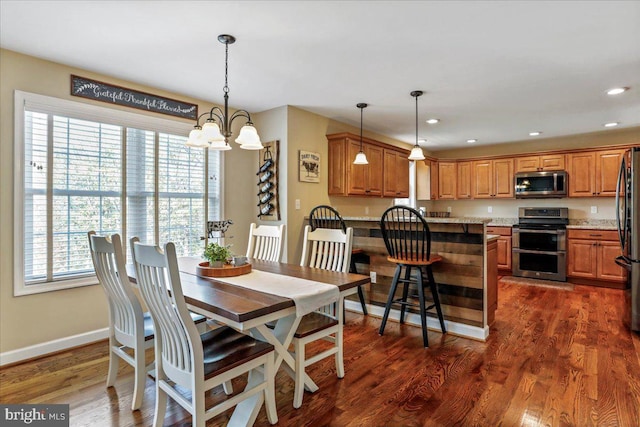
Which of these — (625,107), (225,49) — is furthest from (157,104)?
(625,107)

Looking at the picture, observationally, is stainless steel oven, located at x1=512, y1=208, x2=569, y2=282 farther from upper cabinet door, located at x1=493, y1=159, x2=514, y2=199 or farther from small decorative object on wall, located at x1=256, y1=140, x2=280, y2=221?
Answer: small decorative object on wall, located at x1=256, y1=140, x2=280, y2=221

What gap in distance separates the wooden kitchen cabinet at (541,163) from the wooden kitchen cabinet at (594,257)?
107 cm

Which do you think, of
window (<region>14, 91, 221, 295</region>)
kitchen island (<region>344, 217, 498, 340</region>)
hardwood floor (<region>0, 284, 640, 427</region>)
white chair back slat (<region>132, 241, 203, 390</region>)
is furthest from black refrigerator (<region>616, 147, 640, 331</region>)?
window (<region>14, 91, 221, 295</region>)

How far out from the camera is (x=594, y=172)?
5207 millimetres

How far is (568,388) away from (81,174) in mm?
3937

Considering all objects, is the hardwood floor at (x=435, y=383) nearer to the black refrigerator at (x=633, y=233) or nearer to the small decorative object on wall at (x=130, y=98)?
the black refrigerator at (x=633, y=233)

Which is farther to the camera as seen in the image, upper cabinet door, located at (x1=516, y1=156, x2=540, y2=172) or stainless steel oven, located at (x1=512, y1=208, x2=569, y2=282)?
upper cabinet door, located at (x1=516, y1=156, x2=540, y2=172)

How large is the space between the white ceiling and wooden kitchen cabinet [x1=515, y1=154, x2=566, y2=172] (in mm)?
1596

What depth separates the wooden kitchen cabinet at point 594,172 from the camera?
16.6ft

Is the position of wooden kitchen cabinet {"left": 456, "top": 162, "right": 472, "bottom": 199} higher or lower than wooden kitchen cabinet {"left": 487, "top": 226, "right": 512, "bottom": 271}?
higher

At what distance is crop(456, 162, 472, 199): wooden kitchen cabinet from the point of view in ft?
21.0

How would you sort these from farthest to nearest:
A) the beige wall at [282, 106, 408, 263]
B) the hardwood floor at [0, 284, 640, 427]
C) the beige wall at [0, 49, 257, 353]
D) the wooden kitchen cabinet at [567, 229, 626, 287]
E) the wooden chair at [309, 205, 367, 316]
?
1. the wooden kitchen cabinet at [567, 229, 626, 287]
2. the beige wall at [282, 106, 408, 263]
3. the wooden chair at [309, 205, 367, 316]
4. the beige wall at [0, 49, 257, 353]
5. the hardwood floor at [0, 284, 640, 427]

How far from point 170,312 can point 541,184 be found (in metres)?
5.97

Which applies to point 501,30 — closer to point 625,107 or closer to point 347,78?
point 347,78
